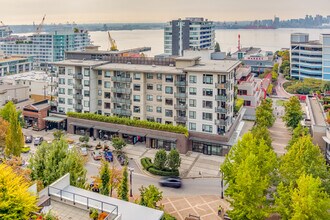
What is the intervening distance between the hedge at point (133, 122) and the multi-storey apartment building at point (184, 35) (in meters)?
100

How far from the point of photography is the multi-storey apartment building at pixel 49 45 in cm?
16438

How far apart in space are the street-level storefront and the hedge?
2289 mm

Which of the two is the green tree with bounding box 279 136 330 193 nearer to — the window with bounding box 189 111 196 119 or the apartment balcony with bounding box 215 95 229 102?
the apartment balcony with bounding box 215 95 229 102

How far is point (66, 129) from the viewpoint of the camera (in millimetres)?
65188

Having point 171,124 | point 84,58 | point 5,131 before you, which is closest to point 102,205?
point 5,131

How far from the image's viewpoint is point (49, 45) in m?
165

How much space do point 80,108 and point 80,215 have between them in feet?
150

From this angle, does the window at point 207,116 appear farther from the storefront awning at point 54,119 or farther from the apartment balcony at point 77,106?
the storefront awning at point 54,119

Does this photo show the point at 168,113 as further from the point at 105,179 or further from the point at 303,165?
the point at 303,165

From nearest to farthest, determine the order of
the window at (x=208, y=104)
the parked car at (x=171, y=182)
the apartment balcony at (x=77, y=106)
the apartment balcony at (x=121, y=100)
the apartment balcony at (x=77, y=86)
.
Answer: the parked car at (x=171, y=182)
the window at (x=208, y=104)
the apartment balcony at (x=121, y=100)
the apartment balcony at (x=77, y=86)
the apartment balcony at (x=77, y=106)

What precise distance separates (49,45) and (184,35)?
65.2 m

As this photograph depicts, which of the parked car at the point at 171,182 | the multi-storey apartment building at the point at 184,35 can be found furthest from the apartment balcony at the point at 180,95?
the multi-storey apartment building at the point at 184,35

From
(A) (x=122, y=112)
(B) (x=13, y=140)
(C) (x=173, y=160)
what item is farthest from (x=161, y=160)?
(B) (x=13, y=140)

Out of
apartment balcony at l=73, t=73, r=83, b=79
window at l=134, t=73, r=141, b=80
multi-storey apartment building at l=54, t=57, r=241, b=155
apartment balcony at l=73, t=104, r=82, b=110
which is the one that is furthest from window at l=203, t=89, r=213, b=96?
apartment balcony at l=73, t=104, r=82, b=110
